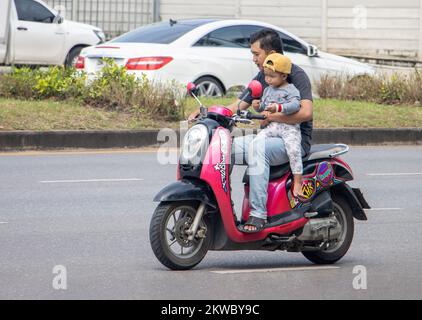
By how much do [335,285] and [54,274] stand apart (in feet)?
6.01

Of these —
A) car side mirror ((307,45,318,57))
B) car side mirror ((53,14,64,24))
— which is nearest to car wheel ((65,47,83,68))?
car side mirror ((53,14,64,24))

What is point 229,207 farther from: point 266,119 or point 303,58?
point 303,58

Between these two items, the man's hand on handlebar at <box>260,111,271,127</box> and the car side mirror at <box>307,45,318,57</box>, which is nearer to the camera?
the man's hand on handlebar at <box>260,111,271,127</box>

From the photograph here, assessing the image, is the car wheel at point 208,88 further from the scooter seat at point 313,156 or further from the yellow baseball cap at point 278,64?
the yellow baseball cap at point 278,64

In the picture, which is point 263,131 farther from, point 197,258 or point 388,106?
point 388,106

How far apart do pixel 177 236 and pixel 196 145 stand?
62 cm

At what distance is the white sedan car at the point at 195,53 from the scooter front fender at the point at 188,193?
9692 mm

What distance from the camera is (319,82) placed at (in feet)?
62.8

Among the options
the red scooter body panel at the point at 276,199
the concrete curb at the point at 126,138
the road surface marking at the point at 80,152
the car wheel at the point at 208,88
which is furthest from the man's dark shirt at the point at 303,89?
the car wheel at the point at 208,88

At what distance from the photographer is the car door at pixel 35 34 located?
2272 centimetres

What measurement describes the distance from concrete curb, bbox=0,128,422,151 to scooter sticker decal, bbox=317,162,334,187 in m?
6.98

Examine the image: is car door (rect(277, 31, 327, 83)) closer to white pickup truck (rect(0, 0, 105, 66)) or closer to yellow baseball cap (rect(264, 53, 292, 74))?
white pickup truck (rect(0, 0, 105, 66))

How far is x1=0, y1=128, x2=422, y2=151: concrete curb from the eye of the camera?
14844 millimetres
